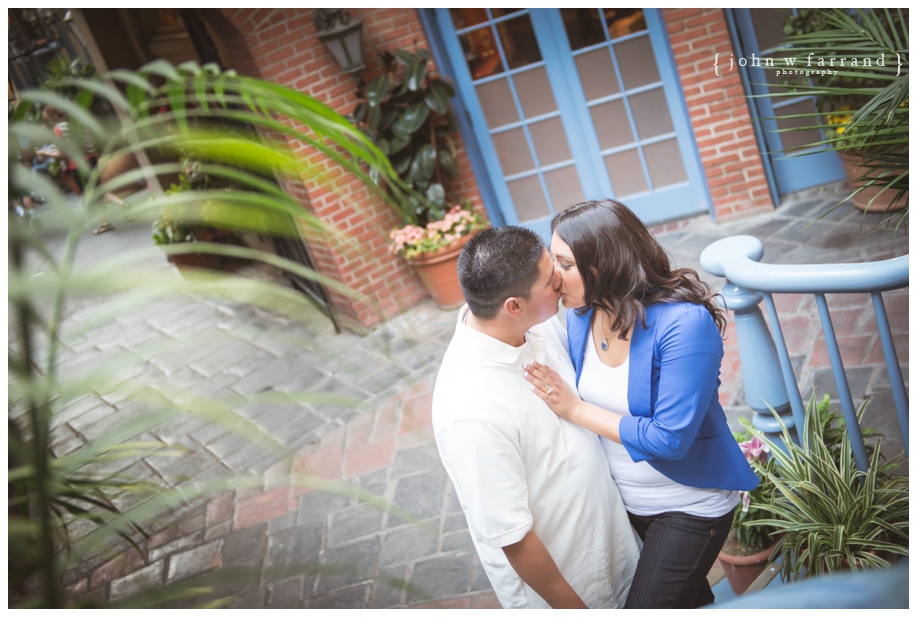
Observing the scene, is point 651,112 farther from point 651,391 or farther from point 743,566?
point 651,391

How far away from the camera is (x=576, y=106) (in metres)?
A: 5.85

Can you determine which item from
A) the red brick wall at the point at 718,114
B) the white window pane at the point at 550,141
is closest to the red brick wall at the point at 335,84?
the white window pane at the point at 550,141

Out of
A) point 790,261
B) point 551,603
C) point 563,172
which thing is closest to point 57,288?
point 551,603

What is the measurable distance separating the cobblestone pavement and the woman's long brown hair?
807 millimetres

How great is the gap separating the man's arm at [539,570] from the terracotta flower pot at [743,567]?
820 mm

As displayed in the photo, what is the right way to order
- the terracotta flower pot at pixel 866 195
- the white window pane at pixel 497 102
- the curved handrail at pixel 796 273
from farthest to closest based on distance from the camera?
1. the white window pane at pixel 497 102
2. the terracotta flower pot at pixel 866 195
3. the curved handrail at pixel 796 273

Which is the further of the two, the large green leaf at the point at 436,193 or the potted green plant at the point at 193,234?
the potted green plant at the point at 193,234

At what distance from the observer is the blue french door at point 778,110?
5.25 meters

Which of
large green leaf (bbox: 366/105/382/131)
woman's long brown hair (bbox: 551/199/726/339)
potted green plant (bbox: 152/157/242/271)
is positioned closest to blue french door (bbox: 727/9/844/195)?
large green leaf (bbox: 366/105/382/131)

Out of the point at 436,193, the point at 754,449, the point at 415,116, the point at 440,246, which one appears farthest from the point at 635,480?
the point at 415,116

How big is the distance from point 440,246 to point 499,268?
397 cm

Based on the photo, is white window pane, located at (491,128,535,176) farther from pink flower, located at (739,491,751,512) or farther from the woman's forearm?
the woman's forearm

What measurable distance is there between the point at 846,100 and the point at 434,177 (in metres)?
3.13

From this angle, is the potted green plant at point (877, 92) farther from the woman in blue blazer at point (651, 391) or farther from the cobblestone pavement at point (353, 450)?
the woman in blue blazer at point (651, 391)
